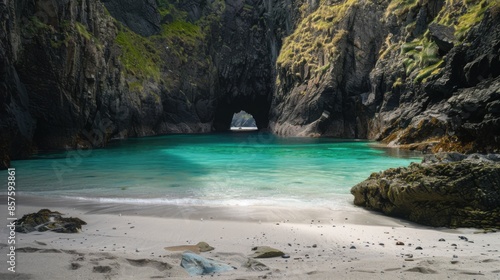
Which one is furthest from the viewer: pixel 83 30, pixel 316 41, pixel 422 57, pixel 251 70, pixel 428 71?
pixel 251 70

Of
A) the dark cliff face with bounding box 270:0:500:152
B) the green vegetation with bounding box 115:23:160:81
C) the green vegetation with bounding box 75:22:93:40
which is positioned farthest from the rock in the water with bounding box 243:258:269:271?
the green vegetation with bounding box 115:23:160:81

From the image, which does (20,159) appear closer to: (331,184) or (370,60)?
(331,184)

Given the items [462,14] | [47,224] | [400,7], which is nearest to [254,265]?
[47,224]

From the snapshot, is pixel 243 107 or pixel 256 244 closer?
pixel 256 244

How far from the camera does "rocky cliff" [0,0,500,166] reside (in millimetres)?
25172

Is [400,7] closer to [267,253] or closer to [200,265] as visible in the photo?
[267,253]

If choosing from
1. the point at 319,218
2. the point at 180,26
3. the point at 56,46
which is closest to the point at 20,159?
the point at 56,46

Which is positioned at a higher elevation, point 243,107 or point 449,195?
point 243,107

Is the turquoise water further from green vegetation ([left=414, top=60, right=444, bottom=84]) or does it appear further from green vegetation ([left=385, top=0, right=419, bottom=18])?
green vegetation ([left=385, top=0, right=419, bottom=18])

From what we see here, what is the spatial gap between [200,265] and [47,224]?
4.05m

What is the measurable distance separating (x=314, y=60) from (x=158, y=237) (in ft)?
179

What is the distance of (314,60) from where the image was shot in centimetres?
5844

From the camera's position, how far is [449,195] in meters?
8.83

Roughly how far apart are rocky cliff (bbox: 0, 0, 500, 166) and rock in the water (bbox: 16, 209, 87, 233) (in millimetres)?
14275
